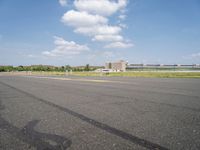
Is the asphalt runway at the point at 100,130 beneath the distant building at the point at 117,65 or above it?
beneath

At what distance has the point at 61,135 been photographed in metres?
3.48

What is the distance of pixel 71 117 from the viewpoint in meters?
4.79

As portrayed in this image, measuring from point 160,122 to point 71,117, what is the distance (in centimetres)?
213

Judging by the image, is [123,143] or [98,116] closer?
[123,143]

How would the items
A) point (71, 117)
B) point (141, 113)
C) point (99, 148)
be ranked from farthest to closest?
point (141, 113), point (71, 117), point (99, 148)

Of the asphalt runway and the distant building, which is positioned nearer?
the asphalt runway

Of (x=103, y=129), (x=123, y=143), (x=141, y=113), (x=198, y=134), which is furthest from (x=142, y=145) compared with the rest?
(x=141, y=113)

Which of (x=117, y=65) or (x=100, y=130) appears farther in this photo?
(x=117, y=65)

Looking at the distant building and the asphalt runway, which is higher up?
the distant building

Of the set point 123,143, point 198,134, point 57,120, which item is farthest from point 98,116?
point 198,134

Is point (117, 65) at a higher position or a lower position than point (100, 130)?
higher

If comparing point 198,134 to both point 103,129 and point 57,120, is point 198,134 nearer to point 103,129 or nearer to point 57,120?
point 103,129

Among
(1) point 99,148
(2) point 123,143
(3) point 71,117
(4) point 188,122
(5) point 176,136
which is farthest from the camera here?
(3) point 71,117

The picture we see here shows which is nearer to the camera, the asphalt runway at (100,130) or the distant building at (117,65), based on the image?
the asphalt runway at (100,130)
